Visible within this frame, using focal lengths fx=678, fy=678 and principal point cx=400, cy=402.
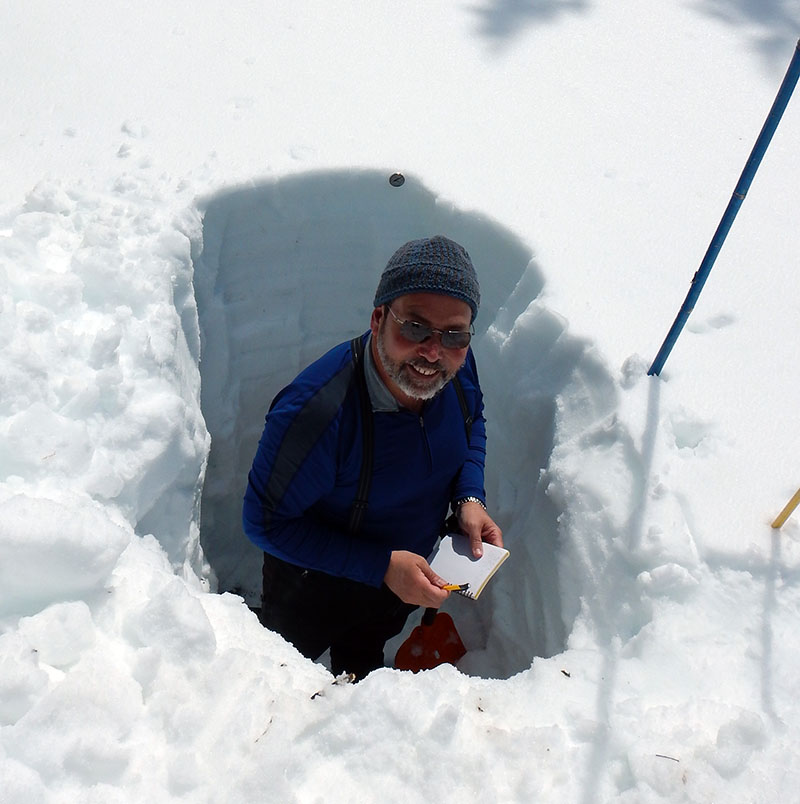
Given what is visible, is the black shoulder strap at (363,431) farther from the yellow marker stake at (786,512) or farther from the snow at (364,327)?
the yellow marker stake at (786,512)

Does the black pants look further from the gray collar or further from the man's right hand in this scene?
the gray collar

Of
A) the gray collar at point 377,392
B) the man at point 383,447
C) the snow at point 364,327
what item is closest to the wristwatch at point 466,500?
the man at point 383,447

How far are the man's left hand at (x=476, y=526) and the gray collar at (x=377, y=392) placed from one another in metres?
0.47

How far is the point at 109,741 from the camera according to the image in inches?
46.9

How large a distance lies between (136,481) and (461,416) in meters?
0.96

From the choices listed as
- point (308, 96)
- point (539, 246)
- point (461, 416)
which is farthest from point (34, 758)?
point (308, 96)

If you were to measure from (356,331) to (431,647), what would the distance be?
1517mm

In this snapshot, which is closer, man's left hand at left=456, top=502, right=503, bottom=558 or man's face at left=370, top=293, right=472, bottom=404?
man's face at left=370, top=293, right=472, bottom=404

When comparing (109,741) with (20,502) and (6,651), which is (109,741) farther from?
(20,502)

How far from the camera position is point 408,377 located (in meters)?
1.76

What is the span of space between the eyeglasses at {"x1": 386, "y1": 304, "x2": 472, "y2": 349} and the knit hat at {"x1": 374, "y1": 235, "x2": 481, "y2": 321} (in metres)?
0.08

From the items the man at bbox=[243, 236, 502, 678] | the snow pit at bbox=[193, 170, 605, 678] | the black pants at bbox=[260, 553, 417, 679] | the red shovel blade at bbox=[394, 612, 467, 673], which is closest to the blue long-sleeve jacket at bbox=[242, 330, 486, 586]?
the man at bbox=[243, 236, 502, 678]

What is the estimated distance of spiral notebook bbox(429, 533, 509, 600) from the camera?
1.96m

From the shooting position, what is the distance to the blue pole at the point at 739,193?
63.2 inches
